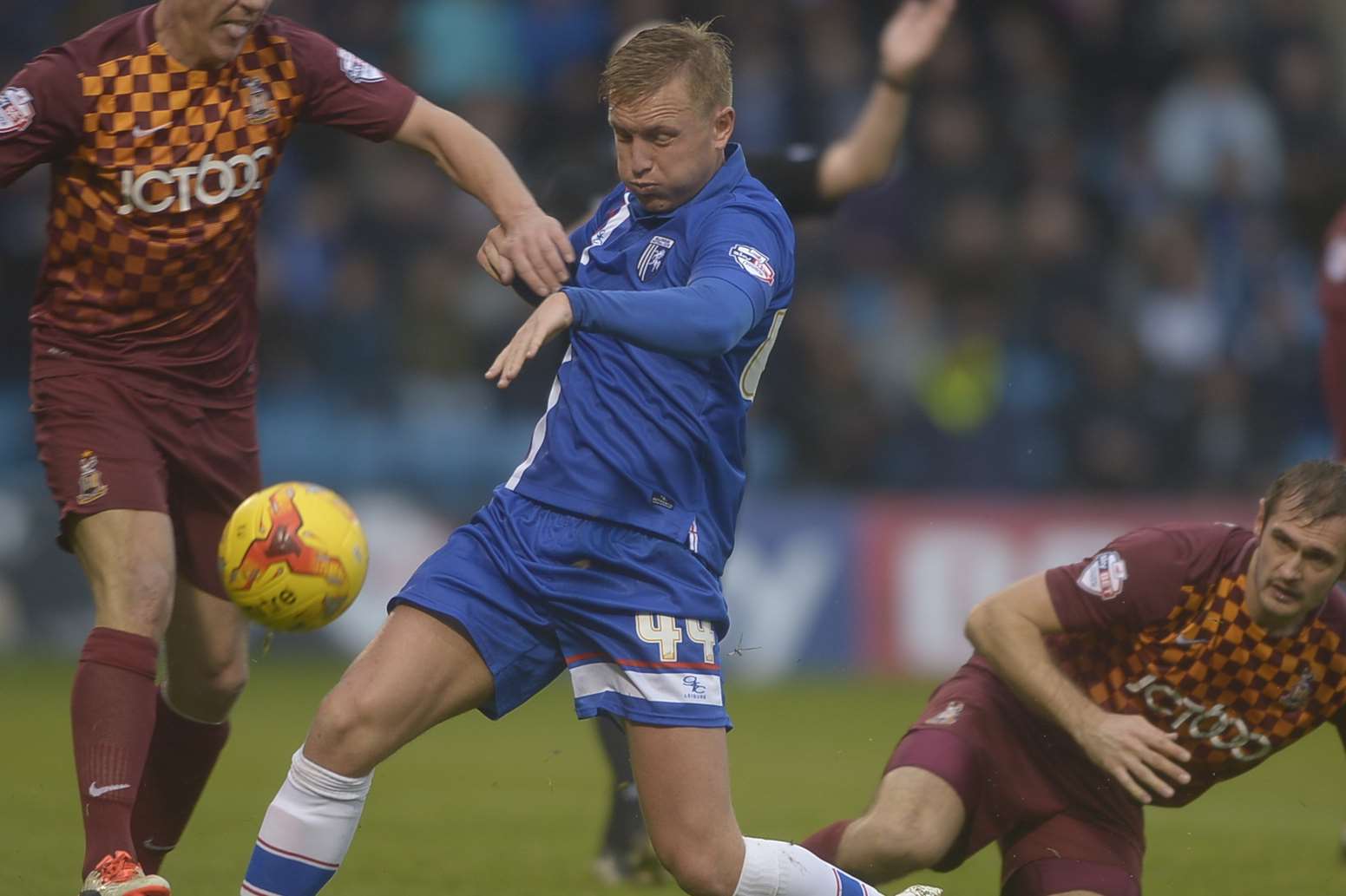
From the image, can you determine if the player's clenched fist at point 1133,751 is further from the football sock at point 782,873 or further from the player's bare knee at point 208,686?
the player's bare knee at point 208,686

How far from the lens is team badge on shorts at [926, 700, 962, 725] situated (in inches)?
204

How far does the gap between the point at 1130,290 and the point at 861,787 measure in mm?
5909

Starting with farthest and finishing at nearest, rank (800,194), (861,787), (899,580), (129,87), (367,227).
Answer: (367,227)
(899,580)
(861,787)
(800,194)
(129,87)

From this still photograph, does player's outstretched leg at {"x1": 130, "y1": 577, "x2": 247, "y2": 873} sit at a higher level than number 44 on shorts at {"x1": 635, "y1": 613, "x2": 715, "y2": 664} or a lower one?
lower

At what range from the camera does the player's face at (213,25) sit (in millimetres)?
4836

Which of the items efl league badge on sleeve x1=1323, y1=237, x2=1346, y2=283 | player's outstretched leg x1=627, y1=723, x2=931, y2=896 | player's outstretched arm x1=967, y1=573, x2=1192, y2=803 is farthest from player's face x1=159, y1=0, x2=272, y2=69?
efl league badge on sleeve x1=1323, y1=237, x2=1346, y2=283

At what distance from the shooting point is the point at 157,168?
492cm

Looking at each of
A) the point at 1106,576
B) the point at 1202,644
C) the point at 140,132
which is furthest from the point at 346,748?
the point at 1202,644

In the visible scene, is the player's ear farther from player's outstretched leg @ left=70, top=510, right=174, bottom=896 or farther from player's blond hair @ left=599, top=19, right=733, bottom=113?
player's outstretched leg @ left=70, top=510, right=174, bottom=896

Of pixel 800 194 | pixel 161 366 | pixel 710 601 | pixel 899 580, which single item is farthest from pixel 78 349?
pixel 899 580

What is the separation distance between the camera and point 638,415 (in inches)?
174

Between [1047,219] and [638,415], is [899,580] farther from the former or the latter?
[638,415]

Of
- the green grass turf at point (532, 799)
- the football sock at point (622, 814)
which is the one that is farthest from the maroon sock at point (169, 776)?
the football sock at point (622, 814)

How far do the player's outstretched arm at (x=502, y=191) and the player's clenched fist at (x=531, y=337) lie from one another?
2.17 feet
